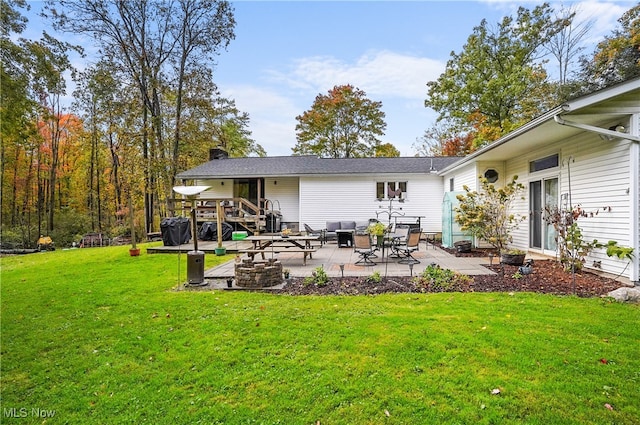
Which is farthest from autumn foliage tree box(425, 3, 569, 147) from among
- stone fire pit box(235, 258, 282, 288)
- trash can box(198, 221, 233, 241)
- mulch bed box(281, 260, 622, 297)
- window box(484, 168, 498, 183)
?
stone fire pit box(235, 258, 282, 288)

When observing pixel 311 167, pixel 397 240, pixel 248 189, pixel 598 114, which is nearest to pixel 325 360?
pixel 397 240

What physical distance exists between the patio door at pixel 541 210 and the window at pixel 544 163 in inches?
12.6

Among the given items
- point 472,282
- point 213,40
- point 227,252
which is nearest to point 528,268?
point 472,282

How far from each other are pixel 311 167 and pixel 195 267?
380 inches

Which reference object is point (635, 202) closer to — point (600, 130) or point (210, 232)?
point (600, 130)

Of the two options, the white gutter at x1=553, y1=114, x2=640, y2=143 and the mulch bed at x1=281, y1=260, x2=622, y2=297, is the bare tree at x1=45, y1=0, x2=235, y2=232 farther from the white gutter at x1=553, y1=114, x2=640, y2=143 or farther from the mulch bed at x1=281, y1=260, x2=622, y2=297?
the white gutter at x1=553, y1=114, x2=640, y2=143

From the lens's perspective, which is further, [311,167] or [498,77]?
[498,77]

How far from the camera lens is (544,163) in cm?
818

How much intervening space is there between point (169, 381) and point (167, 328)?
1289 mm

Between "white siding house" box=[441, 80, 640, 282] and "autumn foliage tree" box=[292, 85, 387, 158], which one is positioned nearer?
"white siding house" box=[441, 80, 640, 282]

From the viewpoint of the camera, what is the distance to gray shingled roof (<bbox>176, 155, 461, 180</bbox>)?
1420cm

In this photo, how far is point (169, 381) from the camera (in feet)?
9.12

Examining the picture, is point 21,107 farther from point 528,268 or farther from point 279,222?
point 528,268

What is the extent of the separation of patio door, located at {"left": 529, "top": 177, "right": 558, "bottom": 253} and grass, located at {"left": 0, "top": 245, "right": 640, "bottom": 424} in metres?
3.83
